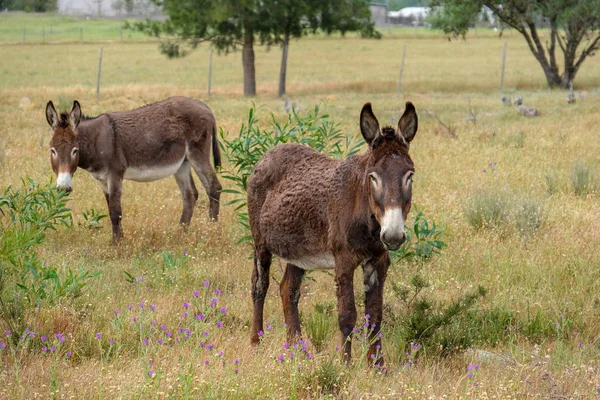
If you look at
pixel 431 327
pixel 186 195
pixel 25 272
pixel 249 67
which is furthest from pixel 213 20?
pixel 431 327

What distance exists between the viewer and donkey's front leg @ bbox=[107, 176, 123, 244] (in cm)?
933

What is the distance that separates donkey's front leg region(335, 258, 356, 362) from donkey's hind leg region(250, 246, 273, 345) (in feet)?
3.14

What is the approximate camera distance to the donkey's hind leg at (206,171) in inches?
411

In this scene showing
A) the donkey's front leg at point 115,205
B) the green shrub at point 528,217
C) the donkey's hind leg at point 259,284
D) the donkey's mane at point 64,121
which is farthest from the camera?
the donkey's front leg at point 115,205

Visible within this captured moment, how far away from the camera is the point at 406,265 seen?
7691mm

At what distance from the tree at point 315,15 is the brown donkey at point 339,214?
892 inches

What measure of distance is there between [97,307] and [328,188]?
2294mm

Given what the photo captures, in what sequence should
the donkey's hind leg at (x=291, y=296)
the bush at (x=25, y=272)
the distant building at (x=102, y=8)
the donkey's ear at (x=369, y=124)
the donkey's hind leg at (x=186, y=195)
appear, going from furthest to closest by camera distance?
the distant building at (x=102, y=8), the donkey's hind leg at (x=186, y=195), the donkey's hind leg at (x=291, y=296), the bush at (x=25, y=272), the donkey's ear at (x=369, y=124)

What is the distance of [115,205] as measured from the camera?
371 inches

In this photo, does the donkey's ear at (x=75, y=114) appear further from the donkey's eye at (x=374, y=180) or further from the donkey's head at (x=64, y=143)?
the donkey's eye at (x=374, y=180)

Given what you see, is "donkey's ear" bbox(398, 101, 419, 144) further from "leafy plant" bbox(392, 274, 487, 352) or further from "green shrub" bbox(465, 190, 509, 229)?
"green shrub" bbox(465, 190, 509, 229)

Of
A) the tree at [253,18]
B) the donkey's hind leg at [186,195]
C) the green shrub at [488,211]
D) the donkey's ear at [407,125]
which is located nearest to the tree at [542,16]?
the tree at [253,18]

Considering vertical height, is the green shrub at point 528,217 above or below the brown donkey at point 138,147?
below

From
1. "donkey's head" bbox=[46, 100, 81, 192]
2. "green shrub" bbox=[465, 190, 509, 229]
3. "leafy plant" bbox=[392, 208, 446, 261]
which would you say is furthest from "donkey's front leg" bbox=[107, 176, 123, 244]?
"green shrub" bbox=[465, 190, 509, 229]
